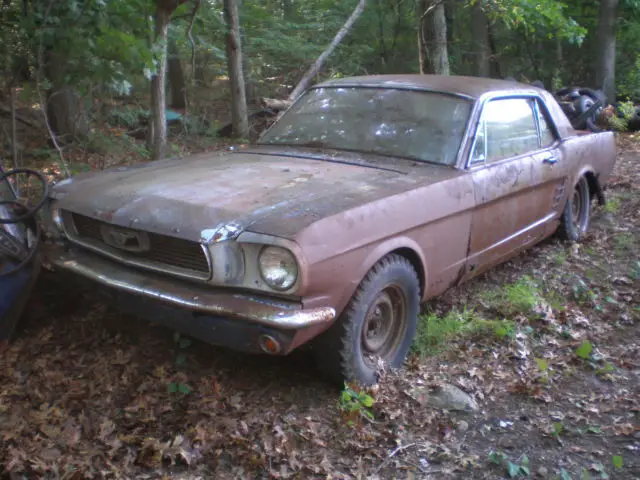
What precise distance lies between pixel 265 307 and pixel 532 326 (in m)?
2.19

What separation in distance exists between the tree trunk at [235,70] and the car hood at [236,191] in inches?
252

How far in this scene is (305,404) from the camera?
10.9 feet

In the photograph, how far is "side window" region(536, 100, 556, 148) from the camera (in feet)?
17.0

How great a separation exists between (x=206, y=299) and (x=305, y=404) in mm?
788

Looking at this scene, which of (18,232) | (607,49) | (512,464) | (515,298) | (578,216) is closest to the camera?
(512,464)

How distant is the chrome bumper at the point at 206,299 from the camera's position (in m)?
2.89

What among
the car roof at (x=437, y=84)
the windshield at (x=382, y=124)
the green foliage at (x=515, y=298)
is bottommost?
the green foliage at (x=515, y=298)

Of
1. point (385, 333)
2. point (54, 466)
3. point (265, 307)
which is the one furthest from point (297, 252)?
point (54, 466)

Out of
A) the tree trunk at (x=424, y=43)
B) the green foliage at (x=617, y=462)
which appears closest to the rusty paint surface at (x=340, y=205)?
the green foliage at (x=617, y=462)

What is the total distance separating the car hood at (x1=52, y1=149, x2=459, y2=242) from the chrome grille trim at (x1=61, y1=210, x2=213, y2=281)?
7 centimetres

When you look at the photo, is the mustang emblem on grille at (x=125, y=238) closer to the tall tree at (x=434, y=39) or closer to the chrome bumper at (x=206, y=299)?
the chrome bumper at (x=206, y=299)

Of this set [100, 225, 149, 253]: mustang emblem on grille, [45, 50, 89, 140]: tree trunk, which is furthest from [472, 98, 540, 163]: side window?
[45, 50, 89, 140]: tree trunk

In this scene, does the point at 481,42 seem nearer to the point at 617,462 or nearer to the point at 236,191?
the point at 236,191

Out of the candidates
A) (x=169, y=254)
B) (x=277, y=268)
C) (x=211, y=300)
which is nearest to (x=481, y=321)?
(x=277, y=268)
